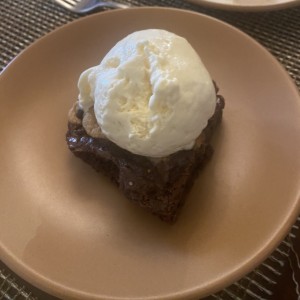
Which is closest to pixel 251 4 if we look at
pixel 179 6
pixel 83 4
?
pixel 179 6

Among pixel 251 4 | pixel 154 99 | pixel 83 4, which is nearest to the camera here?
pixel 154 99

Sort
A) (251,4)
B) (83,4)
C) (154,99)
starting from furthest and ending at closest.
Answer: (83,4) < (251,4) < (154,99)

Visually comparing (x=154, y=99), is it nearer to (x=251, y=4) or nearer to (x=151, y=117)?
(x=151, y=117)

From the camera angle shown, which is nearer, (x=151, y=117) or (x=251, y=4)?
(x=151, y=117)

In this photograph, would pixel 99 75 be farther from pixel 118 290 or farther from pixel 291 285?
pixel 291 285

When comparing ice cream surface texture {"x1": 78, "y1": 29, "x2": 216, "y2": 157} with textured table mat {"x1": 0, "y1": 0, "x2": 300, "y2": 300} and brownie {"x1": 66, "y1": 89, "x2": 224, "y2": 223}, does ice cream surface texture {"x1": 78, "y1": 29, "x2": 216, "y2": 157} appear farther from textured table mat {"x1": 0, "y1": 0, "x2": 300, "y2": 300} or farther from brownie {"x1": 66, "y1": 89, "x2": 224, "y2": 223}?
textured table mat {"x1": 0, "y1": 0, "x2": 300, "y2": 300}

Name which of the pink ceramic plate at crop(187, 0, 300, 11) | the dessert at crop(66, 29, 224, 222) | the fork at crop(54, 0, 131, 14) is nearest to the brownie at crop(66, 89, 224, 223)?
the dessert at crop(66, 29, 224, 222)

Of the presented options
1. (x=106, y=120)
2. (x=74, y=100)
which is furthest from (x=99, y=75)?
(x=74, y=100)

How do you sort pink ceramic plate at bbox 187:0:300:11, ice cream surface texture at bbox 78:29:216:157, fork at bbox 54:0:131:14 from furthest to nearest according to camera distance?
fork at bbox 54:0:131:14 → pink ceramic plate at bbox 187:0:300:11 → ice cream surface texture at bbox 78:29:216:157

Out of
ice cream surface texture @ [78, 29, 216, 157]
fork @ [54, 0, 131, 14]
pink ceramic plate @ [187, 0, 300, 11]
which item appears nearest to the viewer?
ice cream surface texture @ [78, 29, 216, 157]
